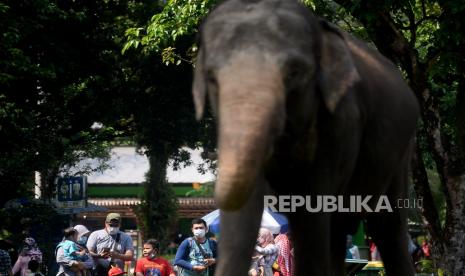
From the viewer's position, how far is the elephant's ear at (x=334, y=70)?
15.8 ft

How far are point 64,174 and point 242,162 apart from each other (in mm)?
28543

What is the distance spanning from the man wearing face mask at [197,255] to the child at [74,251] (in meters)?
1.87

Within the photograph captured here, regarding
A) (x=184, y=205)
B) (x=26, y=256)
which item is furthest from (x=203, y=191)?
(x=26, y=256)

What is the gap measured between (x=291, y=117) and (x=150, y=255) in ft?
37.2

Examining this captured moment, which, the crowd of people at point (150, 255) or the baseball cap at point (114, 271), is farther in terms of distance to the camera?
the baseball cap at point (114, 271)

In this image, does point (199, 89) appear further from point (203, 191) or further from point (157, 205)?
point (203, 191)

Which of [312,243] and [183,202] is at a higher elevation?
[183,202]

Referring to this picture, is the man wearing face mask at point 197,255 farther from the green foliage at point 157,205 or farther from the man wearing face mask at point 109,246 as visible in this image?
the green foliage at point 157,205

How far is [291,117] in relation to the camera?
4664 mm

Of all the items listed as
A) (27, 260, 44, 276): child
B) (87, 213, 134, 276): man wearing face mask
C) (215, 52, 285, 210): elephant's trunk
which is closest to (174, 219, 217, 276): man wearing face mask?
(87, 213, 134, 276): man wearing face mask

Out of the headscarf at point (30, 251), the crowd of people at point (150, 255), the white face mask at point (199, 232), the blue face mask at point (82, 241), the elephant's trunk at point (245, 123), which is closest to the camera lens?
the elephant's trunk at point (245, 123)

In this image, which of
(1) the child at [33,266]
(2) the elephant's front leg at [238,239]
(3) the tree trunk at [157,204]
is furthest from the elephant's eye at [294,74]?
(3) the tree trunk at [157,204]

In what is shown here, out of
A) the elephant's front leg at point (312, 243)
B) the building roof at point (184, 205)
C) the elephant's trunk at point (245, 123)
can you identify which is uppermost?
the building roof at point (184, 205)

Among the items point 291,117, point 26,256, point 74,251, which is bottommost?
point 291,117
